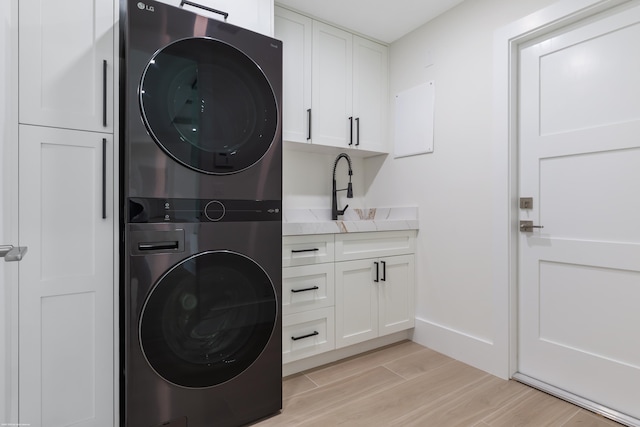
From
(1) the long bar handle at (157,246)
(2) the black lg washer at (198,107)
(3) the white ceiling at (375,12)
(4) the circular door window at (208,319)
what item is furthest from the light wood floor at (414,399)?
(3) the white ceiling at (375,12)

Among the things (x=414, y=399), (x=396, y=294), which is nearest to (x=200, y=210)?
(x=414, y=399)

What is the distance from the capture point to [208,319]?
1.40 meters

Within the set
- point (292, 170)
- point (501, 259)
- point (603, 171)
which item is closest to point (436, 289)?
point (501, 259)

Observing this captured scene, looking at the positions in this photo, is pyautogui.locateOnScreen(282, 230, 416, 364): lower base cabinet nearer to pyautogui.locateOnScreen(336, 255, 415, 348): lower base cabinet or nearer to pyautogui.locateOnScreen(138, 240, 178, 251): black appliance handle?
pyautogui.locateOnScreen(336, 255, 415, 348): lower base cabinet

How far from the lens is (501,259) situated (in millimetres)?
2012

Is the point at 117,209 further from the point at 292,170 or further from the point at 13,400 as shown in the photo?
the point at 292,170

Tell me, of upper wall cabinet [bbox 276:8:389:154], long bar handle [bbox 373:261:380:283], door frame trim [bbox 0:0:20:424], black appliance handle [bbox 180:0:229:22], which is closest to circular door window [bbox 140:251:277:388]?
door frame trim [bbox 0:0:20:424]

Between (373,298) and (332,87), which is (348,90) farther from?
(373,298)

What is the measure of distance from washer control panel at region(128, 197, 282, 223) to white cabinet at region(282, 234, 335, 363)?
443 millimetres

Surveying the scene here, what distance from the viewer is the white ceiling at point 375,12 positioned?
224 centimetres

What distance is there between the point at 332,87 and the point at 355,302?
161cm

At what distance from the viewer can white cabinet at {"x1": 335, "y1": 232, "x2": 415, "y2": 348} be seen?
7.11 feet

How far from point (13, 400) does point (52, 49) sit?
1316 millimetres

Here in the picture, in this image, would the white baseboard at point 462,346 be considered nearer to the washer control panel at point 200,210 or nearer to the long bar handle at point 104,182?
the washer control panel at point 200,210
